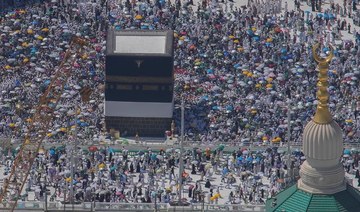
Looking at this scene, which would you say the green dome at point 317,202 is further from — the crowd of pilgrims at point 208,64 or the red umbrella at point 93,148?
the crowd of pilgrims at point 208,64

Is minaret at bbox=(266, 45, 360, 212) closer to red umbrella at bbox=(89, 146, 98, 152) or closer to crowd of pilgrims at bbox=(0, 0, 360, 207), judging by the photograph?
crowd of pilgrims at bbox=(0, 0, 360, 207)

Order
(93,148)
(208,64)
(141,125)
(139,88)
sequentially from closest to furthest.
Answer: (93,148), (141,125), (139,88), (208,64)

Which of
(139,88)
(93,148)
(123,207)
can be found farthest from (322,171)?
(139,88)

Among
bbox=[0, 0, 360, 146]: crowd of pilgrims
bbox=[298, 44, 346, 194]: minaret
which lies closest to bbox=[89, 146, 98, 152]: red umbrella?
bbox=[0, 0, 360, 146]: crowd of pilgrims

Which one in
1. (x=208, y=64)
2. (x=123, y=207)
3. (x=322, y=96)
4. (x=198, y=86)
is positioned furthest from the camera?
(x=208, y=64)

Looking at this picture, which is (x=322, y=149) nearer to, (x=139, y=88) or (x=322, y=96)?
(x=322, y=96)

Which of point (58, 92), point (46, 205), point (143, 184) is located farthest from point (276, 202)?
point (58, 92)

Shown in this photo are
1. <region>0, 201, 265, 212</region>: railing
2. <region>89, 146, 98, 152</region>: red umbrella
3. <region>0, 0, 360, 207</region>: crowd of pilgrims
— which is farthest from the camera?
<region>89, 146, 98, 152</region>: red umbrella
